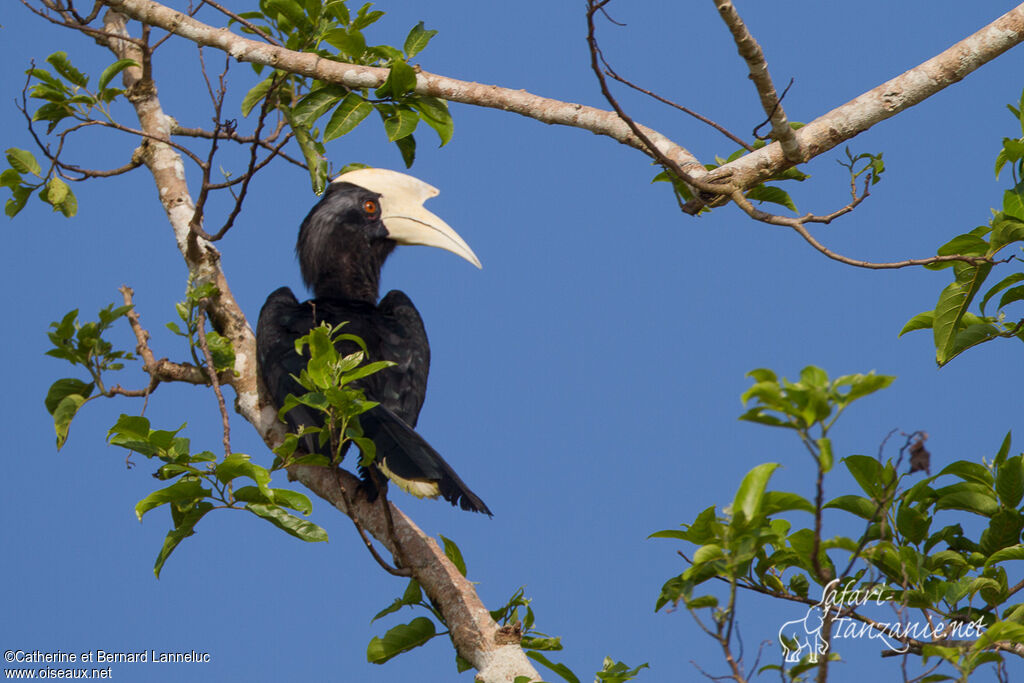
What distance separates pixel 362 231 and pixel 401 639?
2.01 metres

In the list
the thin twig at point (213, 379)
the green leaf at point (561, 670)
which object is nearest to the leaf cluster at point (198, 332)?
the thin twig at point (213, 379)

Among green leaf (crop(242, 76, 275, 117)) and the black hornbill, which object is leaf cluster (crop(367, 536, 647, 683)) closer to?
the black hornbill

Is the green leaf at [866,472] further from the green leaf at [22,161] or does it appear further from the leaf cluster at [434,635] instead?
the green leaf at [22,161]

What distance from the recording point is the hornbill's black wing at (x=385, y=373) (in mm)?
3035

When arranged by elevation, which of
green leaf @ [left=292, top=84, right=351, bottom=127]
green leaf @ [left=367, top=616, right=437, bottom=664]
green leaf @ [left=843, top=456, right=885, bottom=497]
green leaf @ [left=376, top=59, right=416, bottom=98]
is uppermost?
green leaf @ [left=292, top=84, right=351, bottom=127]

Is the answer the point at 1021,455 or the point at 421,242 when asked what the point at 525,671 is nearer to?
the point at 1021,455

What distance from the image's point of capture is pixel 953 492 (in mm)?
2754

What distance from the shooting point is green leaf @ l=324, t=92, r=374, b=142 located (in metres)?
3.32

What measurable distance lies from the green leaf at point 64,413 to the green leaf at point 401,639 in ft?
4.21

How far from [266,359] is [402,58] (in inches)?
46.1

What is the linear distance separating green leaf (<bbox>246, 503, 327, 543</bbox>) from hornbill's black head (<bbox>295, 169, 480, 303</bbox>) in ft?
6.34

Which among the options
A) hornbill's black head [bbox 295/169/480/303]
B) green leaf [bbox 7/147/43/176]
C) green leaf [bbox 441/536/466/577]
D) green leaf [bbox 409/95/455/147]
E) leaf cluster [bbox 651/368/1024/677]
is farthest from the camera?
hornbill's black head [bbox 295/169/480/303]

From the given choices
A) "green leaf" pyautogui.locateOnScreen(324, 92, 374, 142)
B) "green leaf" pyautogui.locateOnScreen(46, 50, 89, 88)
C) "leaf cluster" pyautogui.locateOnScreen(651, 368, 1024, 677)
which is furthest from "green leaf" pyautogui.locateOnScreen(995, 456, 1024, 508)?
"green leaf" pyautogui.locateOnScreen(46, 50, 89, 88)

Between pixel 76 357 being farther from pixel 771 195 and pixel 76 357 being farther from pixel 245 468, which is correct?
pixel 771 195
